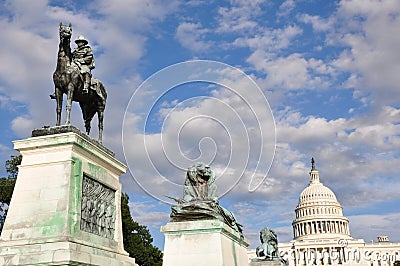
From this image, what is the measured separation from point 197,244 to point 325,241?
146m

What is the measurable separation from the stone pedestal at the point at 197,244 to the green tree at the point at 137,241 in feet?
111

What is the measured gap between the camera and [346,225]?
16712 centimetres

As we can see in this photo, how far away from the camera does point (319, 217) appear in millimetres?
162000

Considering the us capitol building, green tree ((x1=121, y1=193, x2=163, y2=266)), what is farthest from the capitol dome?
green tree ((x1=121, y1=193, x2=163, y2=266))

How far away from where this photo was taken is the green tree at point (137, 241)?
50.8 metres

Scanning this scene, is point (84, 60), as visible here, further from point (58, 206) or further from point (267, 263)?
point (267, 263)

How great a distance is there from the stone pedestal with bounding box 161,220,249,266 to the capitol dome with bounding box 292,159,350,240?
151411 millimetres

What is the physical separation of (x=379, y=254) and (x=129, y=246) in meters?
123

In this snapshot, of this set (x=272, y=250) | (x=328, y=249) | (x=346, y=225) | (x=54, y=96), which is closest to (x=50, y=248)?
(x=54, y=96)

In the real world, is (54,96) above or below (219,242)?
above

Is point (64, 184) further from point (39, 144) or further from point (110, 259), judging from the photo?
point (110, 259)

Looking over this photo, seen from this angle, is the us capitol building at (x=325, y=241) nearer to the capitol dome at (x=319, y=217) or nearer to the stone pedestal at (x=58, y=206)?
the capitol dome at (x=319, y=217)

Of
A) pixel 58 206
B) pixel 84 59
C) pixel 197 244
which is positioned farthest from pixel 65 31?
pixel 197 244

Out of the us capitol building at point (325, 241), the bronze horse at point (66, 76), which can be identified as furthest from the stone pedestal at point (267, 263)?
the us capitol building at point (325, 241)
